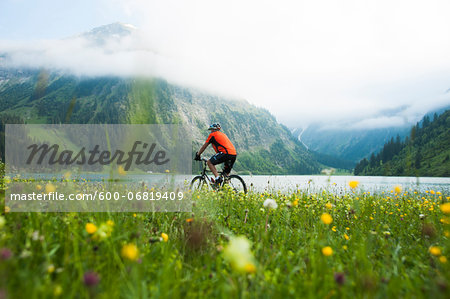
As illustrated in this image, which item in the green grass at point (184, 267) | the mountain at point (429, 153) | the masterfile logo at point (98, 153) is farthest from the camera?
the mountain at point (429, 153)

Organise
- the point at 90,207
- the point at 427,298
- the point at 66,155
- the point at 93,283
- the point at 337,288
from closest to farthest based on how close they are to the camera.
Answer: the point at 93,283, the point at 427,298, the point at 337,288, the point at 90,207, the point at 66,155

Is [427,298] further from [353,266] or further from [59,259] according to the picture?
[59,259]

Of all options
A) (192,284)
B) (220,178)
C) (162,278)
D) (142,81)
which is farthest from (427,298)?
(220,178)

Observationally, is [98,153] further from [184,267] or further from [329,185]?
[329,185]

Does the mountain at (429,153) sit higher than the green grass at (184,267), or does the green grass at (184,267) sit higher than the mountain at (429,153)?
the mountain at (429,153)

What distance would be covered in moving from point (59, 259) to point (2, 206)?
1264 millimetres

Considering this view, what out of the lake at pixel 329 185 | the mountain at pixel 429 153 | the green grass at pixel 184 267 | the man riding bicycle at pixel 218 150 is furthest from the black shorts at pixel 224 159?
the mountain at pixel 429 153

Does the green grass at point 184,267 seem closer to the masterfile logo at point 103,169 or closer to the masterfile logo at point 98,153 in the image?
the masterfile logo at point 103,169

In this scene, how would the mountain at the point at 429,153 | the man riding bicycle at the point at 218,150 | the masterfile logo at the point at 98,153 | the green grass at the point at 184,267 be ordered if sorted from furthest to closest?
the mountain at the point at 429,153
the man riding bicycle at the point at 218,150
the masterfile logo at the point at 98,153
the green grass at the point at 184,267

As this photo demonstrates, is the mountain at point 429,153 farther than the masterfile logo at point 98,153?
Yes

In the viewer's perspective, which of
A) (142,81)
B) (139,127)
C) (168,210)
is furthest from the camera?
(168,210)

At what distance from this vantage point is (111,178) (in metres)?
3.16

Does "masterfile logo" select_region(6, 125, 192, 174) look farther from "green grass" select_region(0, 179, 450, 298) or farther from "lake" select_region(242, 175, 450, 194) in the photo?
"lake" select_region(242, 175, 450, 194)

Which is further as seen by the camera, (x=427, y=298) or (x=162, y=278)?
(x=162, y=278)
